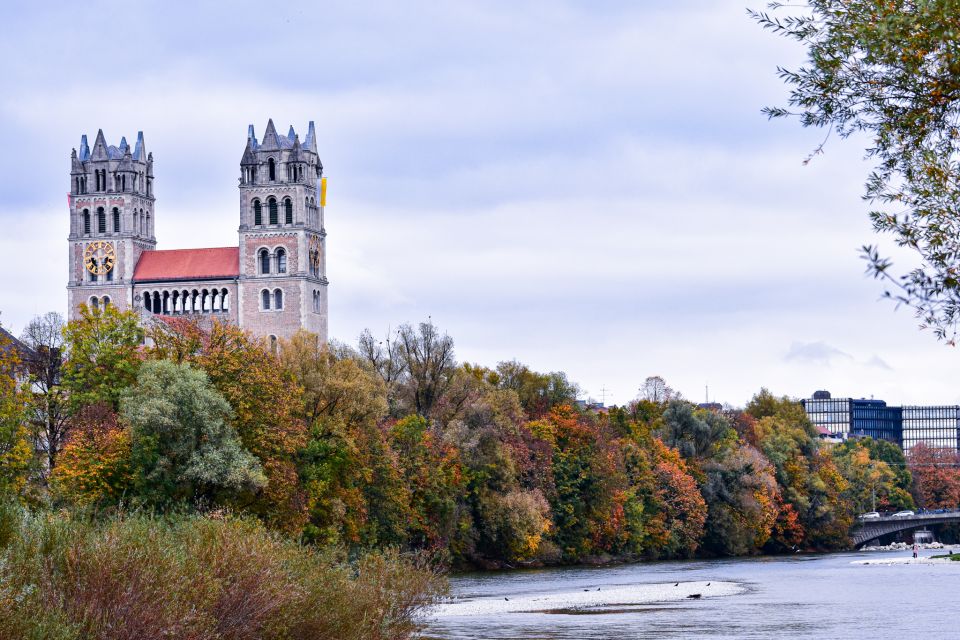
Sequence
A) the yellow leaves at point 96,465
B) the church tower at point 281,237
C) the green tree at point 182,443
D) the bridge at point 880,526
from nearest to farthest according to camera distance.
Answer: the yellow leaves at point 96,465 < the green tree at point 182,443 < the bridge at point 880,526 < the church tower at point 281,237

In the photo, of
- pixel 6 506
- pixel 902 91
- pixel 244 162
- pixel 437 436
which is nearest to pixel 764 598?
pixel 437 436

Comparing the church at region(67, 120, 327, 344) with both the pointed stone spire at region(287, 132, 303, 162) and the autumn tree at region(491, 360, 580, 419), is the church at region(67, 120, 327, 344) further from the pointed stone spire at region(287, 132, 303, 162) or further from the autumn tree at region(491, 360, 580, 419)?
the autumn tree at region(491, 360, 580, 419)

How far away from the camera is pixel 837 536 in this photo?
141375 millimetres

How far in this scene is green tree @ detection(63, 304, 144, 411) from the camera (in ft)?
212

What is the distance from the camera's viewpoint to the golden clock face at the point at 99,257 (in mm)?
196500

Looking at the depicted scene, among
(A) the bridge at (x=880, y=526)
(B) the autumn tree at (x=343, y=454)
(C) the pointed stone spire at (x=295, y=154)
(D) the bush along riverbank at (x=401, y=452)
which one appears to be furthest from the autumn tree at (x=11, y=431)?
(C) the pointed stone spire at (x=295, y=154)

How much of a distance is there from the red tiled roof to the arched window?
6.64 m

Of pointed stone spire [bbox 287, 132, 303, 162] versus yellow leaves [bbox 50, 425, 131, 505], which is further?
pointed stone spire [bbox 287, 132, 303, 162]

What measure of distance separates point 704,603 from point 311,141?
454 ft

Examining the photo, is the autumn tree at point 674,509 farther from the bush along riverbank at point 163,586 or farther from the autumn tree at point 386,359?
the bush along riverbank at point 163,586

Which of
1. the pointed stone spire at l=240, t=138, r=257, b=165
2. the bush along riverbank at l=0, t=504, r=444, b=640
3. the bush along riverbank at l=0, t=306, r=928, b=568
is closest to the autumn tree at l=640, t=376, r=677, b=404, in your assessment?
the bush along riverbank at l=0, t=306, r=928, b=568

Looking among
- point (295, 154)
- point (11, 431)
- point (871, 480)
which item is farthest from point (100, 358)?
point (295, 154)

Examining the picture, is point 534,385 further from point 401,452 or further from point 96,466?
point 96,466

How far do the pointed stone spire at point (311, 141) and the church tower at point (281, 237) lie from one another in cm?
6
